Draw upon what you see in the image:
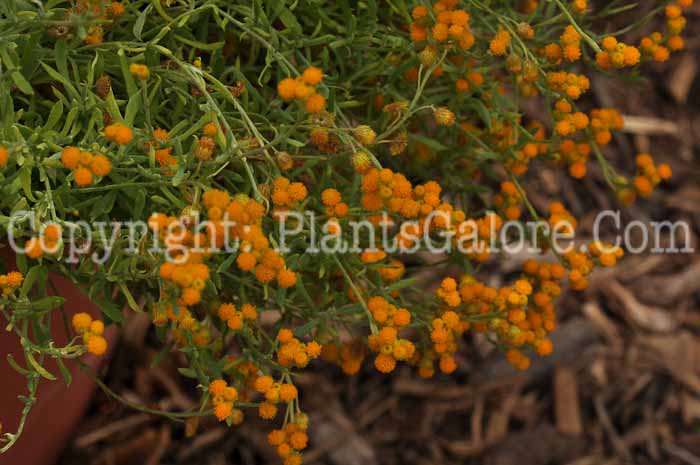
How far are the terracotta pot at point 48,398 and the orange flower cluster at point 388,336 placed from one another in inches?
22.5

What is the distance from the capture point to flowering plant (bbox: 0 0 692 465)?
4.15 ft

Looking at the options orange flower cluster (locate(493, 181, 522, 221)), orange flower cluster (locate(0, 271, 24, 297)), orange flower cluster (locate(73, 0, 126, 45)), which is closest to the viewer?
orange flower cluster (locate(0, 271, 24, 297))

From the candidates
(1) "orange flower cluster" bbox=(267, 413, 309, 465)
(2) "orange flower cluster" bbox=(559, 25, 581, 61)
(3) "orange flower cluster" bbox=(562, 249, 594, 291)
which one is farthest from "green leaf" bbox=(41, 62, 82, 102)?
(3) "orange flower cluster" bbox=(562, 249, 594, 291)

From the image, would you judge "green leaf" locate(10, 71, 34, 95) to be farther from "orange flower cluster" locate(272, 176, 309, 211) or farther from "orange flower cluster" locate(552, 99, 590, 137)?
"orange flower cluster" locate(552, 99, 590, 137)

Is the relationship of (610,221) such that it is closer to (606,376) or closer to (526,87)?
(606,376)

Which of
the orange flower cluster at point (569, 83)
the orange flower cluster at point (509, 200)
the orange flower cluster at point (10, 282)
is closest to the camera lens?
the orange flower cluster at point (10, 282)

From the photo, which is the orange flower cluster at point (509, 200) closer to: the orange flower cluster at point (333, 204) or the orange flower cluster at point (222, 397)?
the orange flower cluster at point (333, 204)

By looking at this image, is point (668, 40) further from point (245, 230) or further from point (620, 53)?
point (245, 230)

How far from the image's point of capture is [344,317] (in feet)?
5.07

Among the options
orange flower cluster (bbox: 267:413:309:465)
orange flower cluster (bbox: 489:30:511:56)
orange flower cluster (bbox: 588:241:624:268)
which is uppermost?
orange flower cluster (bbox: 489:30:511:56)

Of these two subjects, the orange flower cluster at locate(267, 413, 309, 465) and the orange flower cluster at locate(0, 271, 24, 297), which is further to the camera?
the orange flower cluster at locate(267, 413, 309, 465)

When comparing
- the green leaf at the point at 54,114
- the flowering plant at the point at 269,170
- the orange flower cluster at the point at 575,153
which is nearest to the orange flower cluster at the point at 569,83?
the flowering plant at the point at 269,170

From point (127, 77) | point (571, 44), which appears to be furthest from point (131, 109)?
point (571, 44)

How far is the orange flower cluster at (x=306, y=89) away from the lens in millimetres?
1169
